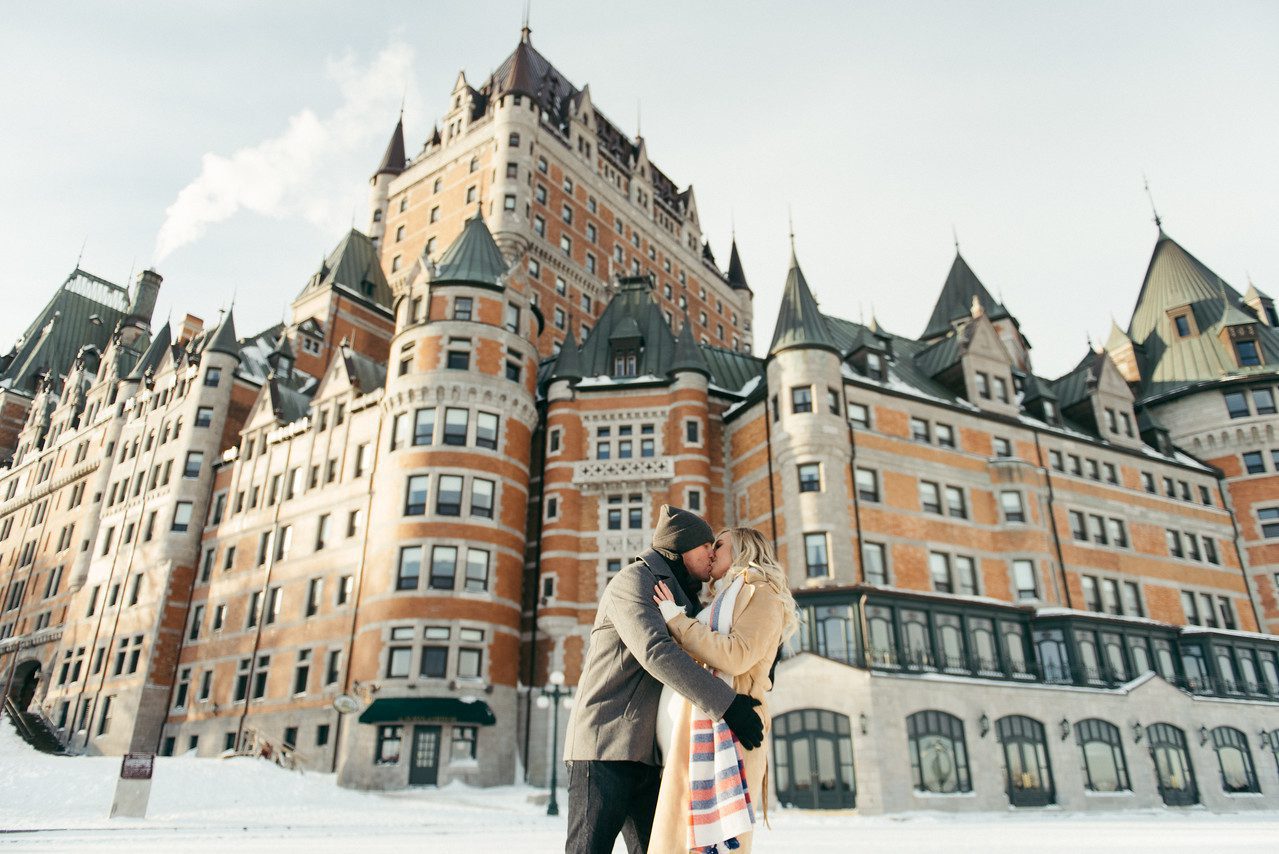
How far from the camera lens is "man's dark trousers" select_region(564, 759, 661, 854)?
479cm

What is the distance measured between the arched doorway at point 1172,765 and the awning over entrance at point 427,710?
26.0 m

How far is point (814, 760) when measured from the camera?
2925cm

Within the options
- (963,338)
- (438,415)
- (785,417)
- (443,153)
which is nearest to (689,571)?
(785,417)

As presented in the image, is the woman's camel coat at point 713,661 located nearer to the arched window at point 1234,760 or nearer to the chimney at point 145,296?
the arched window at point 1234,760

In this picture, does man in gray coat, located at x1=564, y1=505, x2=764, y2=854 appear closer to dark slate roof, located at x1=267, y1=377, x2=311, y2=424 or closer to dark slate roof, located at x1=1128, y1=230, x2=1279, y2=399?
dark slate roof, located at x1=267, y1=377, x2=311, y2=424

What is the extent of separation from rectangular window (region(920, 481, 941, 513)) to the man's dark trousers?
34162 mm

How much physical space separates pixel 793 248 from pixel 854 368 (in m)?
6.46

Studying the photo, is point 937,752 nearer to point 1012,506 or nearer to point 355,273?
point 1012,506

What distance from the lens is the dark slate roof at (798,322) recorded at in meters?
37.5

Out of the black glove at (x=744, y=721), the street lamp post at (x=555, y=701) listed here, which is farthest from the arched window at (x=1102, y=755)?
the black glove at (x=744, y=721)

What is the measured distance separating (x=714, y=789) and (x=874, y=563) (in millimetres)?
31669

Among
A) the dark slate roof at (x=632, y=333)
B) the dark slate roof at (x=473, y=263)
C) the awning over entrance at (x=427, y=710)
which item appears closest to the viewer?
the awning over entrance at (x=427, y=710)

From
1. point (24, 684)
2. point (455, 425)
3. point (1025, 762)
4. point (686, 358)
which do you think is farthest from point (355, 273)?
point (1025, 762)

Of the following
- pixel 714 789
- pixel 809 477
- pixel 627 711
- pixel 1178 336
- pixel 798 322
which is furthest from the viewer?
pixel 1178 336
